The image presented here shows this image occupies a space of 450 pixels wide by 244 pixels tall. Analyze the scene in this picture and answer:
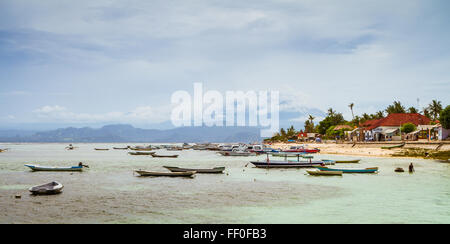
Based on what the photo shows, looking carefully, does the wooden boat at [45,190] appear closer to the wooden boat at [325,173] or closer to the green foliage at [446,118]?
the wooden boat at [325,173]

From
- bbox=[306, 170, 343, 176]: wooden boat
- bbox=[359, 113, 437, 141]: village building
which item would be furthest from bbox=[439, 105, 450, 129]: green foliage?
bbox=[306, 170, 343, 176]: wooden boat

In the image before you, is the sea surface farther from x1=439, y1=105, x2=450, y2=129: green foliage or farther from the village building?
the village building

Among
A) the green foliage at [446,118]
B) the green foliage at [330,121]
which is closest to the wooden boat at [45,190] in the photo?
the green foliage at [446,118]

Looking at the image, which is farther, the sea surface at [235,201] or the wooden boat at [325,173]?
the wooden boat at [325,173]

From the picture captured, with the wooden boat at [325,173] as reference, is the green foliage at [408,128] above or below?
above

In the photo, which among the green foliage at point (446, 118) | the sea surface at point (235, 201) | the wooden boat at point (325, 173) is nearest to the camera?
the sea surface at point (235, 201)

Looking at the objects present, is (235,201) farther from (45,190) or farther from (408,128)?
(408,128)

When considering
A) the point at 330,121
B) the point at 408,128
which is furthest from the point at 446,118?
the point at 330,121

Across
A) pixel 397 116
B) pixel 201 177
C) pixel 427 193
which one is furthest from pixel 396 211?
pixel 397 116

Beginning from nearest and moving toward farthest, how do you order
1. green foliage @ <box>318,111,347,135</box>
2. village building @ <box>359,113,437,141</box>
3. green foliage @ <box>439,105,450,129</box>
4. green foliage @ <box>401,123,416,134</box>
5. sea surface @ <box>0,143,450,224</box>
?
sea surface @ <box>0,143,450,224</box> → green foliage @ <box>439,105,450,129</box> → green foliage @ <box>401,123,416,134</box> → village building @ <box>359,113,437,141</box> → green foliage @ <box>318,111,347,135</box>

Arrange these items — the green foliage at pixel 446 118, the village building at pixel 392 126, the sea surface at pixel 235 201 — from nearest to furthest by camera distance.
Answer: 1. the sea surface at pixel 235 201
2. the green foliage at pixel 446 118
3. the village building at pixel 392 126

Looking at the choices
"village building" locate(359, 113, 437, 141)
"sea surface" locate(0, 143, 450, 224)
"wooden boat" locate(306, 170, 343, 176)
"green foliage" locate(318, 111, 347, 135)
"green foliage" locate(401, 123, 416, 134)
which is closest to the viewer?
"sea surface" locate(0, 143, 450, 224)
